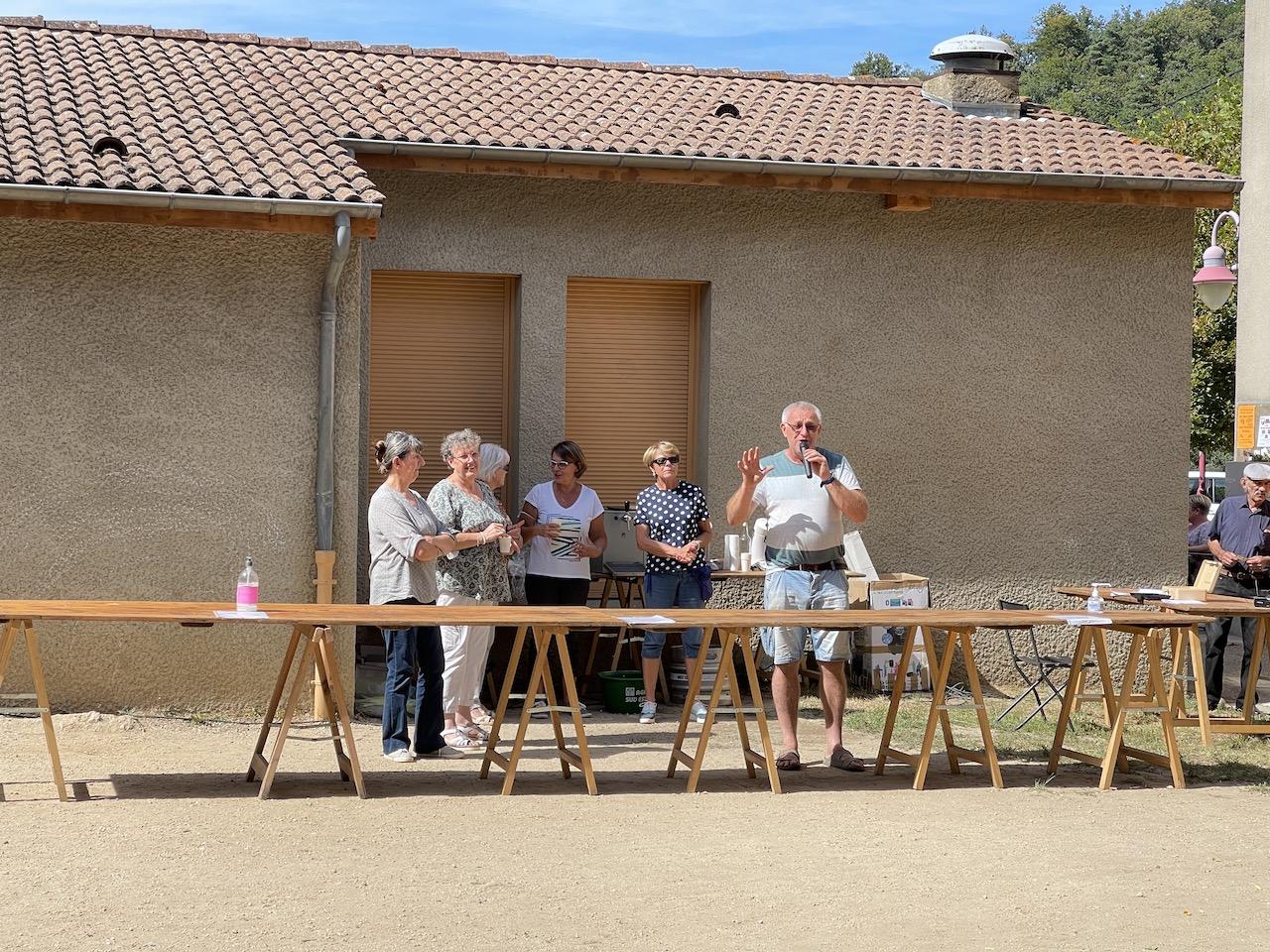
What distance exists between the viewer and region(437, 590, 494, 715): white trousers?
839 centimetres

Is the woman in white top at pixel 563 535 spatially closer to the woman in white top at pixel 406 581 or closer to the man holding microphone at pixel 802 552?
the woman in white top at pixel 406 581

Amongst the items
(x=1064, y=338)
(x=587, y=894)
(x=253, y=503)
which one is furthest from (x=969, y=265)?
(x=587, y=894)

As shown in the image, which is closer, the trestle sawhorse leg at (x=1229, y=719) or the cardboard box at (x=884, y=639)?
the trestle sawhorse leg at (x=1229, y=719)

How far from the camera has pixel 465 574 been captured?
840cm

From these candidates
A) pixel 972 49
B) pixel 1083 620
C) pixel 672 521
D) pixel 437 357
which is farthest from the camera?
pixel 972 49

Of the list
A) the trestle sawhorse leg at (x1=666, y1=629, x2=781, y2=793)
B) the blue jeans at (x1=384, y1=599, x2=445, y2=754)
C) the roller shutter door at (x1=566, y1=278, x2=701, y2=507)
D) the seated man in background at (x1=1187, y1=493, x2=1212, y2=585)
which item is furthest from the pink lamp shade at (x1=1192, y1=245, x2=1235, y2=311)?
the blue jeans at (x1=384, y1=599, x2=445, y2=754)

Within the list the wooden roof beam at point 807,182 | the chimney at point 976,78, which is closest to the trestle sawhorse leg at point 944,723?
the wooden roof beam at point 807,182

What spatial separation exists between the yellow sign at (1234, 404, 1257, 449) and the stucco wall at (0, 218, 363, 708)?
27.1 feet

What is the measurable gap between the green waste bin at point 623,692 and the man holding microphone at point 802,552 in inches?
80.9

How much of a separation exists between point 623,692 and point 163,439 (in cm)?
322

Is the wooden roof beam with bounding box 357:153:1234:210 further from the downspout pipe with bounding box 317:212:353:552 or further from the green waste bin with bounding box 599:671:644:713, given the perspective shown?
the green waste bin with bounding box 599:671:644:713

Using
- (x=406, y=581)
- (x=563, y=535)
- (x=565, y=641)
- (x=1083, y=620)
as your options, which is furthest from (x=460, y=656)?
(x=1083, y=620)

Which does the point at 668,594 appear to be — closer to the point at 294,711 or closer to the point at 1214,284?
the point at 294,711

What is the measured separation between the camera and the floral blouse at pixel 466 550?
27.3 feet
